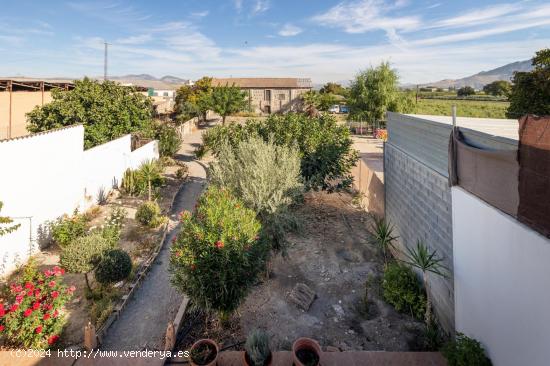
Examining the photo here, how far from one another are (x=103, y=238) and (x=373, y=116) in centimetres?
3829

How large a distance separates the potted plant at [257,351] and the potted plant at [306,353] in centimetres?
49

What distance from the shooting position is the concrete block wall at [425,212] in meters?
6.75

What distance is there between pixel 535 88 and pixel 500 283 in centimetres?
1911

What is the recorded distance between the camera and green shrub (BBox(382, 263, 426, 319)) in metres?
7.74

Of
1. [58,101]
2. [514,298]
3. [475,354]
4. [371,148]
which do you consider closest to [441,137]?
[514,298]

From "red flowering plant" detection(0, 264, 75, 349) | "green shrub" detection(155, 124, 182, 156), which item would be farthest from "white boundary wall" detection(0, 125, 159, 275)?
"green shrub" detection(155, 124, 182, 156)

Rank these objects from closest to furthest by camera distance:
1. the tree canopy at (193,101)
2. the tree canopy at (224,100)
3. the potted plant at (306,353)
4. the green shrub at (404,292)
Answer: the potted plant at (306,353) < the green shrub at (404,292) < the tree canopy at (224,100) < the tree canopy at (193,101)

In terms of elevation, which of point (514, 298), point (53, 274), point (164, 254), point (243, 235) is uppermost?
point (243, 235)

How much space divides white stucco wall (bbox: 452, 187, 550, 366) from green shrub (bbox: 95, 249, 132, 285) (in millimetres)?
8239

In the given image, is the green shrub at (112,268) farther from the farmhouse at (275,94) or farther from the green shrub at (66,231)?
the farmhouse at (275,94)

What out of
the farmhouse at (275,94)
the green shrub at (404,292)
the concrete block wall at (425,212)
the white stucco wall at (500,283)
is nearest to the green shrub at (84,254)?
the green shrub at (404,292)

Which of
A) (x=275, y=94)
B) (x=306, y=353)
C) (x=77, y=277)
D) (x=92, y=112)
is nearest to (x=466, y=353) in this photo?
(x=306, y=353)

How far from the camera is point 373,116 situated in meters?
42.2

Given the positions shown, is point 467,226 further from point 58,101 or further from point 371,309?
point 58,101
